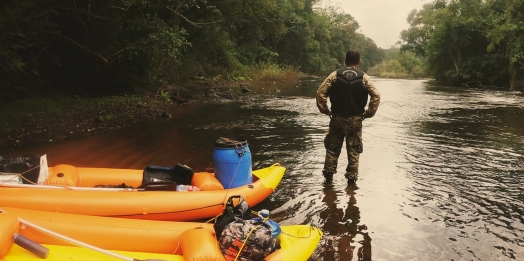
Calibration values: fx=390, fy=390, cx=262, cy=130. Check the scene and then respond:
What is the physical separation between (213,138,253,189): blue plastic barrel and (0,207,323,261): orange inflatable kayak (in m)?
1.24

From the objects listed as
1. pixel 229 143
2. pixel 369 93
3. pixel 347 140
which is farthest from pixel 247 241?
pixel 369 93

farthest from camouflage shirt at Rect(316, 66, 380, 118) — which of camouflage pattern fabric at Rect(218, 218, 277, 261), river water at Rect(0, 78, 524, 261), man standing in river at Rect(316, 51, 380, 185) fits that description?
camouflage pattern fabric at Rect(218, 218, 277, 261)

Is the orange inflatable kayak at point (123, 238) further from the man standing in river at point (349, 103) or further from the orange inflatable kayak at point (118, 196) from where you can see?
the man standing in river at point (349, 103)

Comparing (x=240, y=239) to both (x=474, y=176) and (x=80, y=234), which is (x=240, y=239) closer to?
(x=80, y=234)

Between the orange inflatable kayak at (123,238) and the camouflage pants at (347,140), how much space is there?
2309mm

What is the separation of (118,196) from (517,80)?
2944cm

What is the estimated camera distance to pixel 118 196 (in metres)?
4.08

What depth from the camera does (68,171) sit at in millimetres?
4562

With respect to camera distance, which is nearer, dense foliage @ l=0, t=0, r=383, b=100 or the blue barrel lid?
the blue barrel lid

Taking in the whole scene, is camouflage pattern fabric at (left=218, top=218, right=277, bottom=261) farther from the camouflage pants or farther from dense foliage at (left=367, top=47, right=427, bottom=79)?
dense foliage at (left=367, top=47, right=427, bottom=79)

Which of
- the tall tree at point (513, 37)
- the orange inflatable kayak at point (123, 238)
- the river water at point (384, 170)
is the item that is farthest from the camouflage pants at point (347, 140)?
the tall tree at point (513, 37)

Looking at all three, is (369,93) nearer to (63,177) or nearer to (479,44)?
(63,177)

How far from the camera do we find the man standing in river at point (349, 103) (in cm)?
534

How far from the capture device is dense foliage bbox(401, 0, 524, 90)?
24.8 meters
